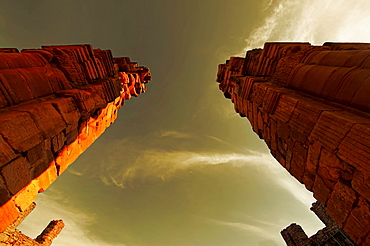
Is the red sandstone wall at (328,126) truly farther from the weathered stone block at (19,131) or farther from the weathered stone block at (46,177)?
the weathered stone block at (46,177)

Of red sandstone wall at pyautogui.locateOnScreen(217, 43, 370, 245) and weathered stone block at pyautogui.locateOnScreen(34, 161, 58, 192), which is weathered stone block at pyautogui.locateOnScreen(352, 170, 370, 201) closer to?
red sandstone wall at pyautogui.locateOnScreen(217, 43, 370, 245)

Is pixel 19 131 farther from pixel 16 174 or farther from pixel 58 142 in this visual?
Answer: pixel 58 142

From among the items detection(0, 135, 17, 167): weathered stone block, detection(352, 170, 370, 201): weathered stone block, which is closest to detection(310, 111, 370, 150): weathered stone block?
detection(352, 170, 370, 201): weathered stone block

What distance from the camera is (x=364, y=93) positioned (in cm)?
338

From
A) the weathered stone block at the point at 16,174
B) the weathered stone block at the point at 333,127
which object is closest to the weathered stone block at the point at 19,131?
the weathered stone block at the point at 16,174

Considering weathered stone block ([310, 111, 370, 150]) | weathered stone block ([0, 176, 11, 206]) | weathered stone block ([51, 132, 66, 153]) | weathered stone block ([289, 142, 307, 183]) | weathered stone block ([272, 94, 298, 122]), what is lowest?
weathered stone block ([0, 176, 11, 206])

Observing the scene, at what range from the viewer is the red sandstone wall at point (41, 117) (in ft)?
10.2

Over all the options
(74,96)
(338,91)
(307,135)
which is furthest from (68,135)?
(338,91)

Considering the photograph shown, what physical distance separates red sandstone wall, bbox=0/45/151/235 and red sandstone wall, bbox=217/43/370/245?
5.55 meters

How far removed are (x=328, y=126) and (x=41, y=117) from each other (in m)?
5.76

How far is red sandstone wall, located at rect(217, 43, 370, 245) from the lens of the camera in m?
2.78

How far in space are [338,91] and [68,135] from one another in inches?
275

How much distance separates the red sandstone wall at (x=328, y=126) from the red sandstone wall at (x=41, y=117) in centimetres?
555

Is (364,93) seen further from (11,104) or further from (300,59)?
(11,104)
